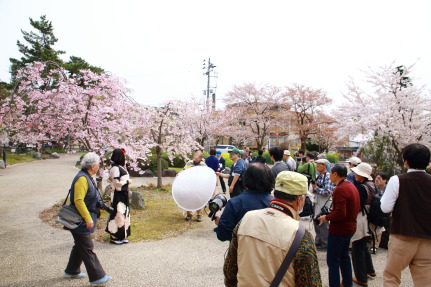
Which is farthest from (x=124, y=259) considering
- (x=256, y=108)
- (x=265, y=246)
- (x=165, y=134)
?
(x=256, y=108)

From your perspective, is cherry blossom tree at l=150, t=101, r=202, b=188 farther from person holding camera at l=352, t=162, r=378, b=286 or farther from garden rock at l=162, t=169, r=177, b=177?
person holding camera at l=352, t=162, r=378, b=286

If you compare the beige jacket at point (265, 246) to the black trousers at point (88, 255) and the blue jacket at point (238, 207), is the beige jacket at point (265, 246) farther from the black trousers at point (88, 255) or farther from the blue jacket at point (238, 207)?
the black trousers at point (88, 255)

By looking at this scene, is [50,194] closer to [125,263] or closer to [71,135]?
[71,135]

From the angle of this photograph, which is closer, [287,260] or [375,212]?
[287,260]

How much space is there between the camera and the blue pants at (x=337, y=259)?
11.3 ft

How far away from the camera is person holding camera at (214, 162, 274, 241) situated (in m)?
2.30

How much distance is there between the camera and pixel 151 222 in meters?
7.00

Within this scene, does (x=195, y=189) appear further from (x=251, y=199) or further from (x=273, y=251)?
(x=273, y=251)

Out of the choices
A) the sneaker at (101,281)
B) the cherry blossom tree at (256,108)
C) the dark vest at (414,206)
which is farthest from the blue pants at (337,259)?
the cherry blossom tree at (256,108)

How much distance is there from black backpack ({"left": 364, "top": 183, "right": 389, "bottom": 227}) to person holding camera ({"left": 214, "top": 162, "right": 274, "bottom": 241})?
2451 mm

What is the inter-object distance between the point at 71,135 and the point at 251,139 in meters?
28.7

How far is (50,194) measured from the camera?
10.4m

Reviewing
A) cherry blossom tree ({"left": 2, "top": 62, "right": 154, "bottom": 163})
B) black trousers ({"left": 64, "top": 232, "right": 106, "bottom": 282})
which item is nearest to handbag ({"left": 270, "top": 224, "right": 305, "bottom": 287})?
black trousers ({"left": 64, "top": 232, "right": 106, "bottom": 282})

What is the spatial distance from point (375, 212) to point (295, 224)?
304cm
